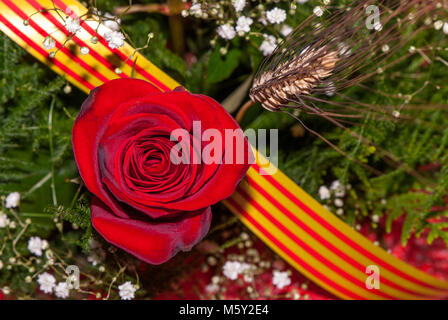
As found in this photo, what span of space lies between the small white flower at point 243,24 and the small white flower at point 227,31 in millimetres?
11

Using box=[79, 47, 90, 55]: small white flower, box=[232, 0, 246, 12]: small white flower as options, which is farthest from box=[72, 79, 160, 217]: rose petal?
box=[232, 0, 246, 12]: small white flower

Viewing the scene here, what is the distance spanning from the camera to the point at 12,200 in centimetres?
66

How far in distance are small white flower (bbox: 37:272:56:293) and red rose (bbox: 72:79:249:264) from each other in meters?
0.25

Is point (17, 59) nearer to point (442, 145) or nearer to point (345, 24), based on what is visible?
point (345, 24)

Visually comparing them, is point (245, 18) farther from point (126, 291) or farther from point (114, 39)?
point (126, 291)

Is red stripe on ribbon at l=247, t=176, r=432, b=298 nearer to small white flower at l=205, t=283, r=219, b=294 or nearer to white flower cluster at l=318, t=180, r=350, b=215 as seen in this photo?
white flower cluster at l=318, t=180, r=350, b=215

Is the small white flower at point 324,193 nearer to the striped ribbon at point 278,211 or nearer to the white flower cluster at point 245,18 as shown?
the striped ribbon at point 278,211

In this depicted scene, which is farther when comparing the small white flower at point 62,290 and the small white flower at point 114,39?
the small white flower at point 62,290

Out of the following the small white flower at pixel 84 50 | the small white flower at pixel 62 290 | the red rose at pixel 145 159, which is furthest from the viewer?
the small white flower at pixel 62 290

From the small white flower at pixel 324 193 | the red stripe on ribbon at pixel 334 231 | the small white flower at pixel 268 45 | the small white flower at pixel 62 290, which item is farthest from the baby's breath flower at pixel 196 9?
the small white flower at pixel 62 290

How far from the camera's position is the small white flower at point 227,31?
0.64 m

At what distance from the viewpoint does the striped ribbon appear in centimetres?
58

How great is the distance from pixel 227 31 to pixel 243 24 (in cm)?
3
